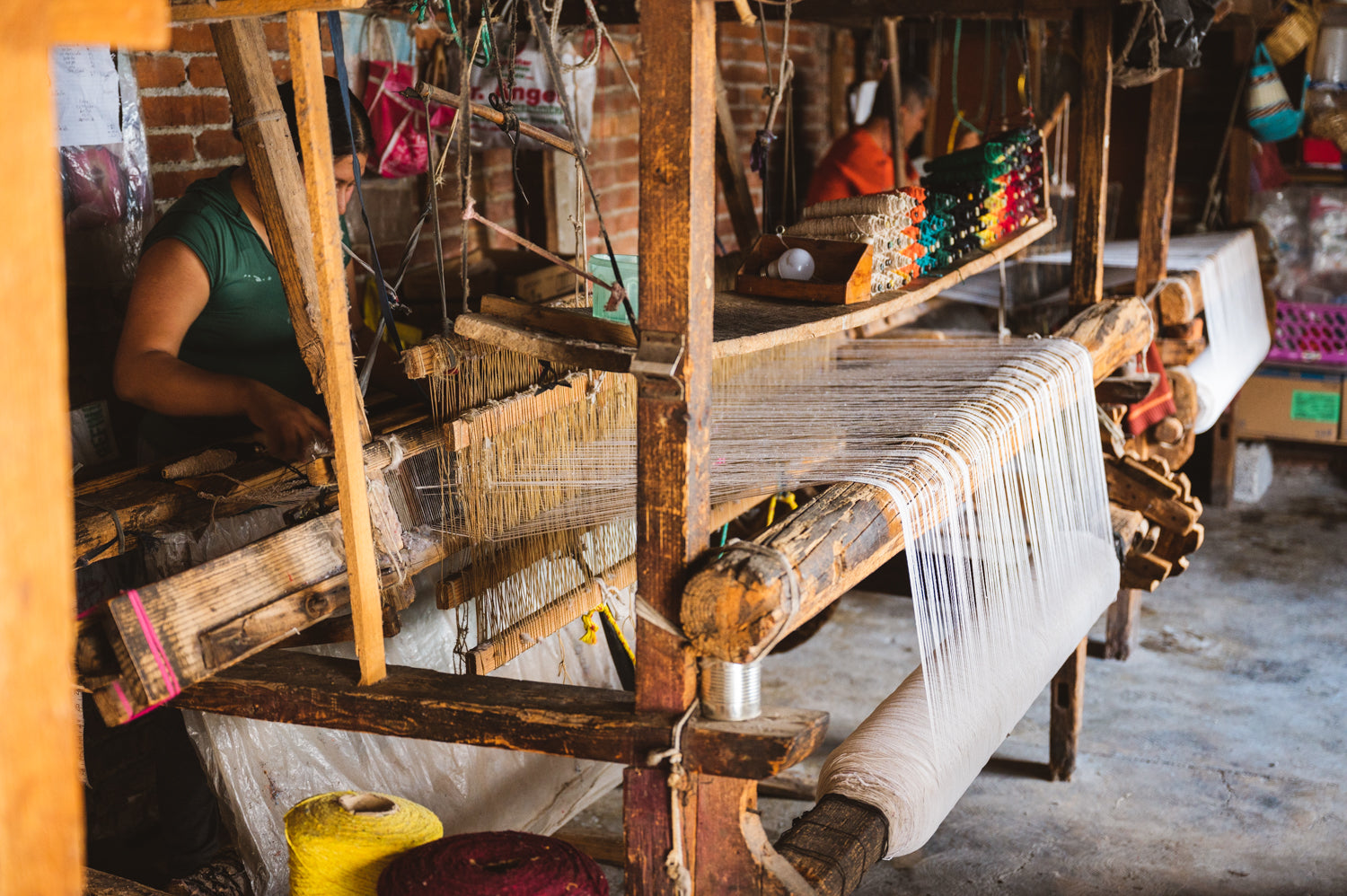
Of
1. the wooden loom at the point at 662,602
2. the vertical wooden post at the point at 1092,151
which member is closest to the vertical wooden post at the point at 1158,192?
the vertical wooden post at the point at 1092,151

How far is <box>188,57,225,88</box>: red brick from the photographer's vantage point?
3.00 meters

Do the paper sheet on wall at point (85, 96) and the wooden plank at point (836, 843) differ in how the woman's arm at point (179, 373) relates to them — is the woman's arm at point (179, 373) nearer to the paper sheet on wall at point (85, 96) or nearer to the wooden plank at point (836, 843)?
the paper sheet on wall at point (85, 96)

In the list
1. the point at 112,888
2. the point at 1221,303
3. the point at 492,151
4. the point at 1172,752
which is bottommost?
the point at 1172,752

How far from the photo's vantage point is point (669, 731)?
159 cm

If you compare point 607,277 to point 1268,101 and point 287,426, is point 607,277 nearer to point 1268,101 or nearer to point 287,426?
point 287,426

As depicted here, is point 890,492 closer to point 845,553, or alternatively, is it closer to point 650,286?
point 845,553

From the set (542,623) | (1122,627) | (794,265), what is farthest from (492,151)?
(1122,627)

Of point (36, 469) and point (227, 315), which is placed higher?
point (36, 469)

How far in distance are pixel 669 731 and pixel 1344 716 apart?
3.31 metres

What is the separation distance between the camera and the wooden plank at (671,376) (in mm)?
1407

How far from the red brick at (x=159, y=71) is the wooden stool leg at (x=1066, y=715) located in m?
2.98

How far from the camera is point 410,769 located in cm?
273

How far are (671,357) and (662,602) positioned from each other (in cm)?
34

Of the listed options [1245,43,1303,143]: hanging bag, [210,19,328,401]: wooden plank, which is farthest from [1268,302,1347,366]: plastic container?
[210,19,328,401]: wooden plank
